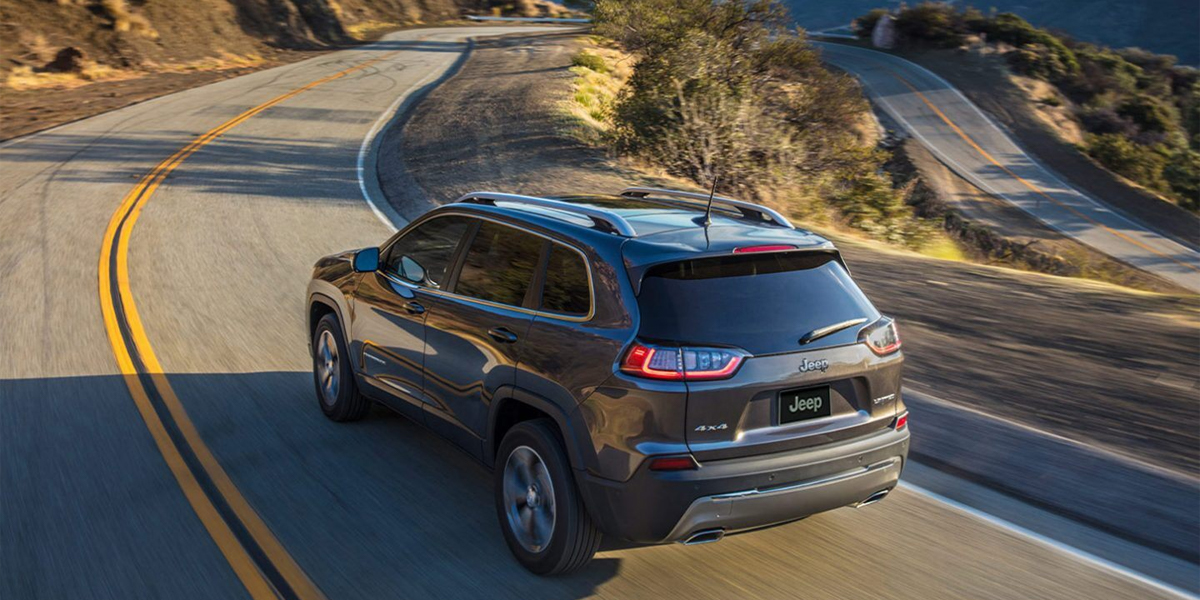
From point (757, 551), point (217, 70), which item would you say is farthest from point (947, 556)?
point (217, 70)

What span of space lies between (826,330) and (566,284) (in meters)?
1.19

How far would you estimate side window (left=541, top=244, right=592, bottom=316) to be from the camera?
432 cm

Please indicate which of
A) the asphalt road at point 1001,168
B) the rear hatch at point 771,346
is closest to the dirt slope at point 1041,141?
the asphalt road at point 1001,168

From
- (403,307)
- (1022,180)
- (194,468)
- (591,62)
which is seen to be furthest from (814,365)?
(1022,180)

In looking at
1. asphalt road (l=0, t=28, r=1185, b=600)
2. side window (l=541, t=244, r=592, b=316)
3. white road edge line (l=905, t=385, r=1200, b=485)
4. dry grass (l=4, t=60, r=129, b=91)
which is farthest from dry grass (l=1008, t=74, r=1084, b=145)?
side window (l=541, t=244, r=592, b=316)

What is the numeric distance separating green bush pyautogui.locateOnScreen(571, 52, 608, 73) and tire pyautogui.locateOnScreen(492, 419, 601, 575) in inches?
1143

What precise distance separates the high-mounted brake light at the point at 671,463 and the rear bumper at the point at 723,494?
1.0 inches

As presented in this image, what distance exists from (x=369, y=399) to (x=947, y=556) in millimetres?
3587

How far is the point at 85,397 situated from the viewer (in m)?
7.19

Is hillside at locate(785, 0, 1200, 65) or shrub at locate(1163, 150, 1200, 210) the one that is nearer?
shrub at locate(1163, 150, 1200, 210)

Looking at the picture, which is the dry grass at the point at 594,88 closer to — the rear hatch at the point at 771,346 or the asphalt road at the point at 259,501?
the asphalt road at the point at 259,501

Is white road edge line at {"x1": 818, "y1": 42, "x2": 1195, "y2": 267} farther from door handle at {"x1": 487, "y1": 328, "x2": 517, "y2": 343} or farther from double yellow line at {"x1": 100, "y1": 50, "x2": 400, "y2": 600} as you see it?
door handle at {"x1": 487, "y1": 328, "x2": 517, "y2": 343}

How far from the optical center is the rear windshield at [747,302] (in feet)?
13.1

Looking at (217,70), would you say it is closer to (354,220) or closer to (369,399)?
(354,220)
